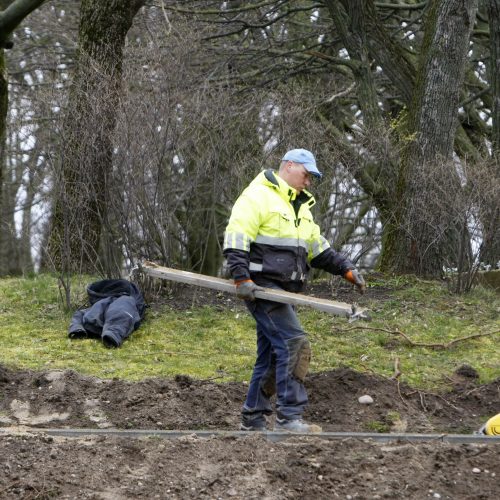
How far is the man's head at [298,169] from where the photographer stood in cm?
638

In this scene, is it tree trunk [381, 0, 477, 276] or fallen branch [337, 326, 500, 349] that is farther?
tree trunk [381, 0, 477, 276]

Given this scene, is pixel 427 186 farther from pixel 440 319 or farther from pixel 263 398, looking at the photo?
pixel 263 398

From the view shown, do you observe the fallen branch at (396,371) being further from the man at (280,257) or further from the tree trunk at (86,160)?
the tree trunk at (86,160)

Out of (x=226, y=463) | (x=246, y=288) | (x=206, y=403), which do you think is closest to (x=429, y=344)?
(x=206, y=403)

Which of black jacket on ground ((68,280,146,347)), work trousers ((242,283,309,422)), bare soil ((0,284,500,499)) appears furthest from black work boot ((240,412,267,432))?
black jacket on ground ((68,280,146,347))

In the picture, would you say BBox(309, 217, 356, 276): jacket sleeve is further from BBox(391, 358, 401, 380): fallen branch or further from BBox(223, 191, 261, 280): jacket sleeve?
BBox(391, 358, 401, 380): fallen branch

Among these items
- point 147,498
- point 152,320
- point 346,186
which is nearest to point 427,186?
point 346,186

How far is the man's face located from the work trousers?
2.29ft

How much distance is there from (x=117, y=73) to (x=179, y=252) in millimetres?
2704

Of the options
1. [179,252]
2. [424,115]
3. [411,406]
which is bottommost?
[411,406]

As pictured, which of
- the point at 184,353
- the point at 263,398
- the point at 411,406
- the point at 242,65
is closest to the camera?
the point at 263,398

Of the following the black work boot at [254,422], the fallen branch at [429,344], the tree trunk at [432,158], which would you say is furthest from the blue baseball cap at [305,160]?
the tree trunk at [432,158]

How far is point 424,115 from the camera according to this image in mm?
12773

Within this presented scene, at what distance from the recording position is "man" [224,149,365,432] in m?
6.18
